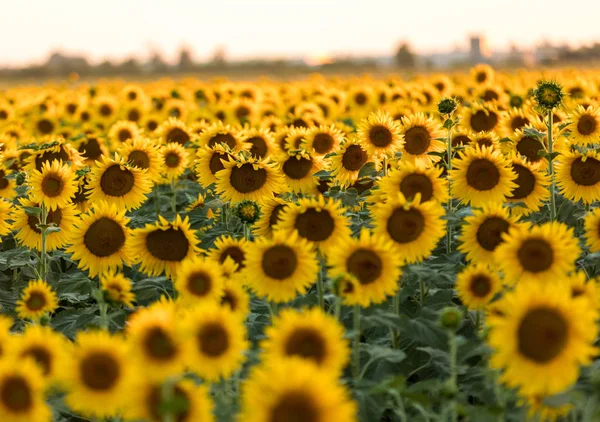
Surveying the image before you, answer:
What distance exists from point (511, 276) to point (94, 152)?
18.4 ft

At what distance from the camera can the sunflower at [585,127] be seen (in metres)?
6.34

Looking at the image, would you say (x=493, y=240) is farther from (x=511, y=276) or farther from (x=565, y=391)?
(x=565, y=391)

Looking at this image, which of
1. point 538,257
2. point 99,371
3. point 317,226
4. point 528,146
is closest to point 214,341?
point 99,371

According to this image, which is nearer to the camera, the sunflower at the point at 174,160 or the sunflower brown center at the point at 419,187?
the sunflower brown center at the point at 419,187

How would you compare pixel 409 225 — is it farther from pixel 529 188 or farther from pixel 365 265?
pixel 529 188

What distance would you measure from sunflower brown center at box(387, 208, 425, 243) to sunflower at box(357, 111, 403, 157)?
1.69 m

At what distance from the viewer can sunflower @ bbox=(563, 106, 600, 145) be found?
6340 millimetres

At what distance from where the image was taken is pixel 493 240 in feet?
14.5

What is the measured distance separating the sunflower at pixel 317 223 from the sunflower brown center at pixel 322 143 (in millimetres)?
2370


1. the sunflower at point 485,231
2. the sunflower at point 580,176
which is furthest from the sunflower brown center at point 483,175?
the sunflower at point 580,176

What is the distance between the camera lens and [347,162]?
598 cm

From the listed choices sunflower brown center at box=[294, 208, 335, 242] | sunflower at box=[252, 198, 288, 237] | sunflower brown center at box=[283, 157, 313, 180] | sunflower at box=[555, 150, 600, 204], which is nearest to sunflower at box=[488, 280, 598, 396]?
sunflower brown center at box=[294, 208, 335, 242]

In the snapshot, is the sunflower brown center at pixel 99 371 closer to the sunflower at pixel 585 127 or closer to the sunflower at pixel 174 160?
the sunflower at pixel 174 160

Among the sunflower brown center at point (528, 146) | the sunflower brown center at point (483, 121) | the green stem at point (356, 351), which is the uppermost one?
the sunflower brown center at point (483, 121)
